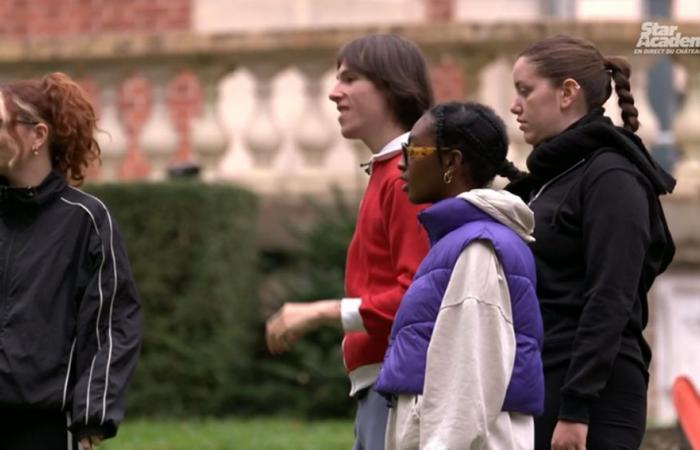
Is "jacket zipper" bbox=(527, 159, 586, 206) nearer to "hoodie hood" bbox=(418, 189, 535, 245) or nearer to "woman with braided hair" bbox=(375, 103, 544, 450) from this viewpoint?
"woman with braided hair" bbox=(375, 103, 544, 450)

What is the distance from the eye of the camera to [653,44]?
7875 mm

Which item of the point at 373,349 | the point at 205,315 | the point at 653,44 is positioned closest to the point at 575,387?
the point at 373,349

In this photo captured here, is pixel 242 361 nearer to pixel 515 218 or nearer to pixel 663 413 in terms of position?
pixel 663 413

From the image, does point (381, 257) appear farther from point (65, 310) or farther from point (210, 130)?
point (210, 130)

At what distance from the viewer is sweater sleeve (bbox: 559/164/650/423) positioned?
5.02 meters

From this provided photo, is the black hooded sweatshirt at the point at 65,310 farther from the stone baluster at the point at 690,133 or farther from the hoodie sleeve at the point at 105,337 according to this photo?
the stone baluster at the point at 690,133

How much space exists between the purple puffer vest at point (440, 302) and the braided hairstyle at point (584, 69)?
2.34 ft

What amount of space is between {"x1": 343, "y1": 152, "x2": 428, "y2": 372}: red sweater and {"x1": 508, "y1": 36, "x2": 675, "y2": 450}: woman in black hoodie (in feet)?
1.10

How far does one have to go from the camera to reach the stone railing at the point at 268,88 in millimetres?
11133

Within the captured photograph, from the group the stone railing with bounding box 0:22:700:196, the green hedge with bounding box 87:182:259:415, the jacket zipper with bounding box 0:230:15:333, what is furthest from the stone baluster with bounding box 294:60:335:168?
the jacket zipper with bounding box 0:230:15:333

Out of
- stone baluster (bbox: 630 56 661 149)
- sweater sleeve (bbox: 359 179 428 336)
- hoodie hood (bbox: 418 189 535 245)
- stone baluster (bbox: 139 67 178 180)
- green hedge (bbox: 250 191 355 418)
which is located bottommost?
green hedge (bbox: 250 191 355 418)

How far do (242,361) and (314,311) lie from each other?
5.43 meters

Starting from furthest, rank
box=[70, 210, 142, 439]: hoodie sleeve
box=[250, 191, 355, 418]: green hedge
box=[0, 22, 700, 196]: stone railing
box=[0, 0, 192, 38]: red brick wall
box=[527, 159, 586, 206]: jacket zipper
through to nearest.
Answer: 1. box=[0, 0, 192, 38]: red brick wall
2. box=[0, 22, 700, 196]: stone railing
3. box=[250, 191, 355, 418]: green hedge
4. box=[70, 210, 142, 439]: hoodie sleeve
5. box=[527, 159, 586, 206]: jacket zipper

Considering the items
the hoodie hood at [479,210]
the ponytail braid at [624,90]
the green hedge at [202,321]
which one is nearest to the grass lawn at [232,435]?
the green hedge at [202,321]
